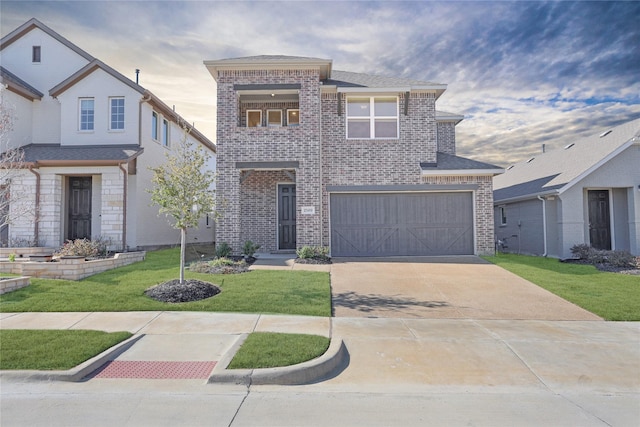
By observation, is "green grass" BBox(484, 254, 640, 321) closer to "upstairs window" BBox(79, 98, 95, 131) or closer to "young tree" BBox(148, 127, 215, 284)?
"young tree" BBox(148, 127, 215, 284)

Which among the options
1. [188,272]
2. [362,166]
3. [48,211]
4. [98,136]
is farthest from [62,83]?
[362,166]

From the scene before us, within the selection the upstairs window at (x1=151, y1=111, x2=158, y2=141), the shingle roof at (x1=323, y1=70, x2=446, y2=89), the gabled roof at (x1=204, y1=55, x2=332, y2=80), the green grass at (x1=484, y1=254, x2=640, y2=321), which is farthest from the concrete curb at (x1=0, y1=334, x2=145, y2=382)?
the upstairs window at (x1=151, y1=111, x2=158, y2=141)

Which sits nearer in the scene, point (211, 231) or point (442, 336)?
point (442, 336)

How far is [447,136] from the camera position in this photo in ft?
65.2

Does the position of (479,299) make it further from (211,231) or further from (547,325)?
(211,231)

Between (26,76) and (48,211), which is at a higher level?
(26,76)

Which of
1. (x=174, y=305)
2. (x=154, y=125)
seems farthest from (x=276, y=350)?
(x=154, y=125)

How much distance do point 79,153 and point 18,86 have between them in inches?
146

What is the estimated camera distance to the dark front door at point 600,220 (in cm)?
1581

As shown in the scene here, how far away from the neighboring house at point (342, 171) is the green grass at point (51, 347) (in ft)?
26.2

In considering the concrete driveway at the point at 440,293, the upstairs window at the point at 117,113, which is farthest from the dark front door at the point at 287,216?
the upstairs window at the point at 117,113

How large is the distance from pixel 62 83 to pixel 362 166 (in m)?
12.2

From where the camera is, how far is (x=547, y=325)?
7246mm

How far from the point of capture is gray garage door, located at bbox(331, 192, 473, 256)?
14.8 m
